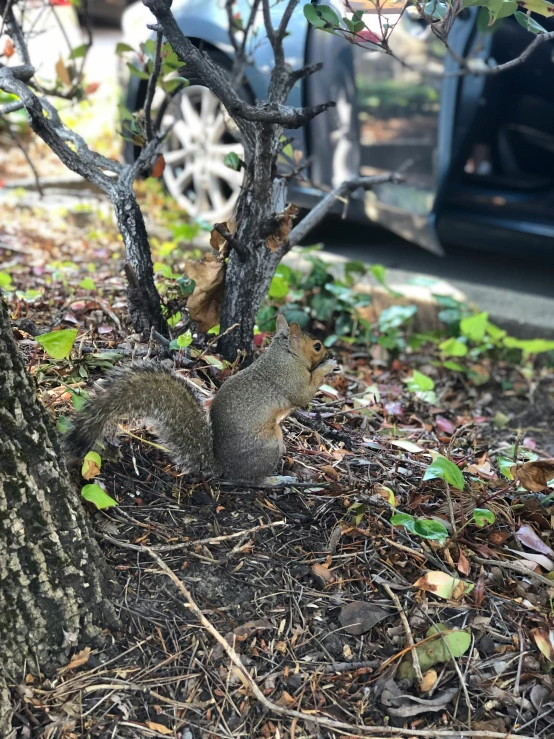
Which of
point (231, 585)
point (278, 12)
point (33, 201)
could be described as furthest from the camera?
point (33, 201)

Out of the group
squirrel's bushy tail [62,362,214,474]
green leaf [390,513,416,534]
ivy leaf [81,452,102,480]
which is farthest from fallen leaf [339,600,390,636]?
ivy leaf [81,452,102,480]

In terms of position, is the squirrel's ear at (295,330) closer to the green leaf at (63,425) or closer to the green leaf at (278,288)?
the green leaf at (63,425)

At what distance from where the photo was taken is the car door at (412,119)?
166 inches

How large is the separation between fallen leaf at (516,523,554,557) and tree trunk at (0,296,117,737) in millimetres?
1136

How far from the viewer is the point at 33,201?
5.86m

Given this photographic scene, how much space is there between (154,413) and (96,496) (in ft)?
1.01

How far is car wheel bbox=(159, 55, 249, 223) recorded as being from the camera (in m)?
4.98

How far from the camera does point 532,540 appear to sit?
83.2 inches

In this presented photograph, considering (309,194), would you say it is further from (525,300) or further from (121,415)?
(121,415)

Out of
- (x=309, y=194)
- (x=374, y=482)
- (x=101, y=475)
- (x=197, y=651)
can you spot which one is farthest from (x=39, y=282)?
(x=197, y=651)

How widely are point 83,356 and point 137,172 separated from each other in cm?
71

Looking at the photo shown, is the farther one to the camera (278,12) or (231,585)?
(278,12)

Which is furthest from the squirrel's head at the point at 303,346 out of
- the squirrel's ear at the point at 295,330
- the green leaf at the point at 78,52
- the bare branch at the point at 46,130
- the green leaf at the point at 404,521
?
the green leaf at the point at 78,52

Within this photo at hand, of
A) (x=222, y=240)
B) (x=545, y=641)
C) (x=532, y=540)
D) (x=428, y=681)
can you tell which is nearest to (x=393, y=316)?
(x=222, y=240)
